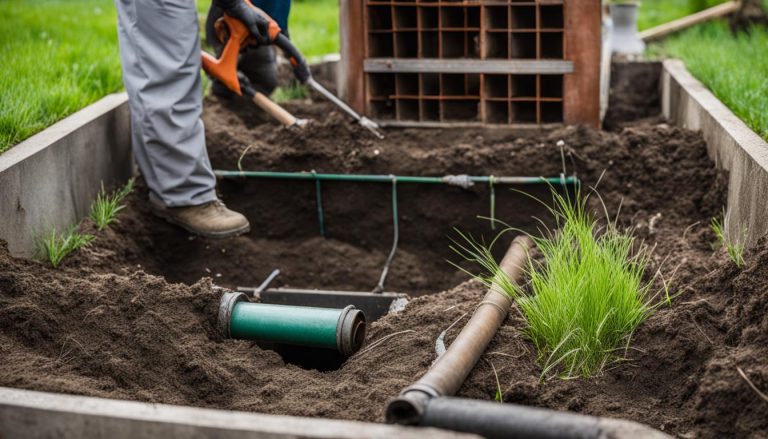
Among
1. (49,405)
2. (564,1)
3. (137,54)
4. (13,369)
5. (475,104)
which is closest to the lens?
(49,405)

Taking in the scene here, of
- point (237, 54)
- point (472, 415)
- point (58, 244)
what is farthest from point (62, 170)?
point (472, 415)

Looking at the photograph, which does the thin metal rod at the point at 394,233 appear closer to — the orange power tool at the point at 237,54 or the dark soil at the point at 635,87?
the orange power tool at the point at 237,54

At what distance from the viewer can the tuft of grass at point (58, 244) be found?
3387mm

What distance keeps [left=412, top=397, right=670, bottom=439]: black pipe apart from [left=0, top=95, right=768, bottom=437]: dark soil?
1.28ft

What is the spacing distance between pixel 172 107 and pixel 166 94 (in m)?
0.06

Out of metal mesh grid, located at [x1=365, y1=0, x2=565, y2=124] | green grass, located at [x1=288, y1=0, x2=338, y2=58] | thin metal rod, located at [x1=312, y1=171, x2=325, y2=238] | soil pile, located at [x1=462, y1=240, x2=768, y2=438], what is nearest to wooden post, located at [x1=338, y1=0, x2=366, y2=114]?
metal mesh grid, located at [x1=365, y1=0, x2=565, y2=124]

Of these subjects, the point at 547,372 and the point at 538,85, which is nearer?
the point at 547,372

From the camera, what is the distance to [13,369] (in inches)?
97.3

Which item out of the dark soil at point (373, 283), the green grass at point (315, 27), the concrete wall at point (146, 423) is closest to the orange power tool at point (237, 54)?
the dark soil at point (373, 283)

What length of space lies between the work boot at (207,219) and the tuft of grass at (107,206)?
167 mm

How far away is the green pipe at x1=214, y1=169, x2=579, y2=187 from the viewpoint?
160 inches

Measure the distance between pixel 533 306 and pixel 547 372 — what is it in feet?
0.68

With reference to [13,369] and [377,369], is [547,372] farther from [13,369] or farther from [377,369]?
[13,369]

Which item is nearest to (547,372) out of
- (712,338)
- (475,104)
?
(712,338)
